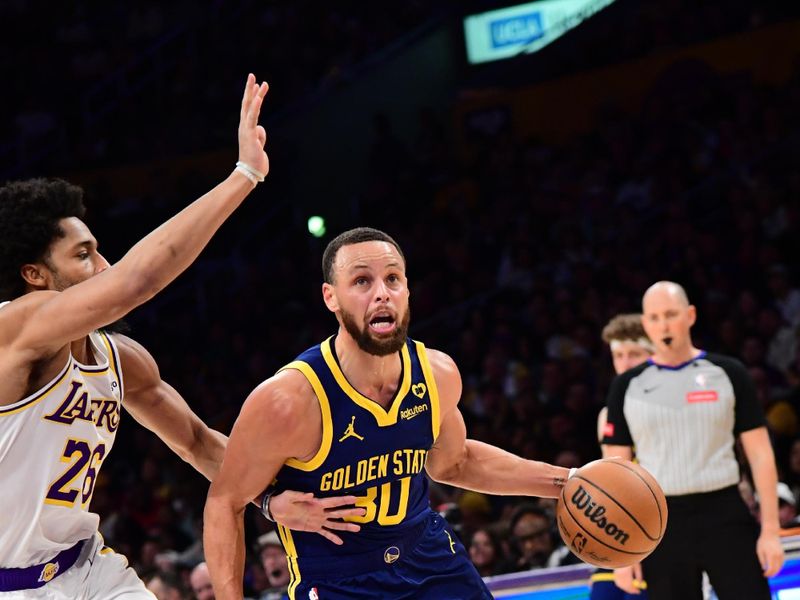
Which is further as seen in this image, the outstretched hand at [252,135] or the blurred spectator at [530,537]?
the blurred spectator at [530,537]

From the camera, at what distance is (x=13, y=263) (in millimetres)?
3389

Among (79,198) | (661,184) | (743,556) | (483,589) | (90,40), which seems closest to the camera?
(79,198)

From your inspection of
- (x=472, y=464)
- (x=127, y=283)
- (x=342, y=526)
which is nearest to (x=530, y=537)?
(x=472, y=464)

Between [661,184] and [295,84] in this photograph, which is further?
[295,84]

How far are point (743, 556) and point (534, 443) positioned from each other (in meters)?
3.43

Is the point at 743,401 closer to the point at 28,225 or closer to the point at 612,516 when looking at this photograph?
the point at 612,516

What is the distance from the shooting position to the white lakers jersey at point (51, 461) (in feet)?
10.6

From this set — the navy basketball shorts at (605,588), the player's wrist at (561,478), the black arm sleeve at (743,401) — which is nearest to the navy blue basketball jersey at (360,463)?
the player's wrist at (561,478)

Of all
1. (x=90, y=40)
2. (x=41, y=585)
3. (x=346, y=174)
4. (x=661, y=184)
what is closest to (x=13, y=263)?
(x=41, y=585)

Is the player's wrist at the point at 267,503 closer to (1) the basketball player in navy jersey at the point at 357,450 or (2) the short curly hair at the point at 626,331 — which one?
(1) the basketball player in navy jersey at the point at 357,450

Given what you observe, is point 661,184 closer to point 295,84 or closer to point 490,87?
point 490,87

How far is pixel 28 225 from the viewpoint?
338cm

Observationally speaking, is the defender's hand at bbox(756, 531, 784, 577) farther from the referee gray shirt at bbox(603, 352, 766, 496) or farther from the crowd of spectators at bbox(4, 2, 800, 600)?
the crowd of spectators at bbox(4, 2, 800, 600)

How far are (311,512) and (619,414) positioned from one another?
247cm
